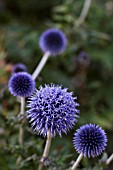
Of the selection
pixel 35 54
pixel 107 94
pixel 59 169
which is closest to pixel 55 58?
pixel 35 54

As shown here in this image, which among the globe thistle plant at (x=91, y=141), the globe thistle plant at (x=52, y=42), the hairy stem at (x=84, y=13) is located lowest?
the globe thistle plant at (x=91, y=141)

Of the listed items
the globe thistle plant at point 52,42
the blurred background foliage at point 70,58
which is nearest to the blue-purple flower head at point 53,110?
the blurred background foliage at point 70,58

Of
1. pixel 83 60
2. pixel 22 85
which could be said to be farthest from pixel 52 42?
pixel 22 85

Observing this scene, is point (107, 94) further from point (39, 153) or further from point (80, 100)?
point (39, 153)

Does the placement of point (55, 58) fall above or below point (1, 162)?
above

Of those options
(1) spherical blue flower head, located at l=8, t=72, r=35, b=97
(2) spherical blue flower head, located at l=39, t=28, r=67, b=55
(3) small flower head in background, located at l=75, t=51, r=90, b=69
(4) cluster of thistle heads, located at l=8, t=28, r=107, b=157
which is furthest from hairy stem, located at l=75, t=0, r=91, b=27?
(4) cluster of thistle heads, located at l=8, t=28, r=107, b=157

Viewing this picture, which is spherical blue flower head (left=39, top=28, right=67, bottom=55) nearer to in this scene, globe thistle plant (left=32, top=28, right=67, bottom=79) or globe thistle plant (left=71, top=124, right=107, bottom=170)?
globe thistle plant (left=32, top=28, right=67, bottom=79)

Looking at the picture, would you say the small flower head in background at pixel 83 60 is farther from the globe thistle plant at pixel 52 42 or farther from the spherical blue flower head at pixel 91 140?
the spherical blue flower head at pixel 91 140
